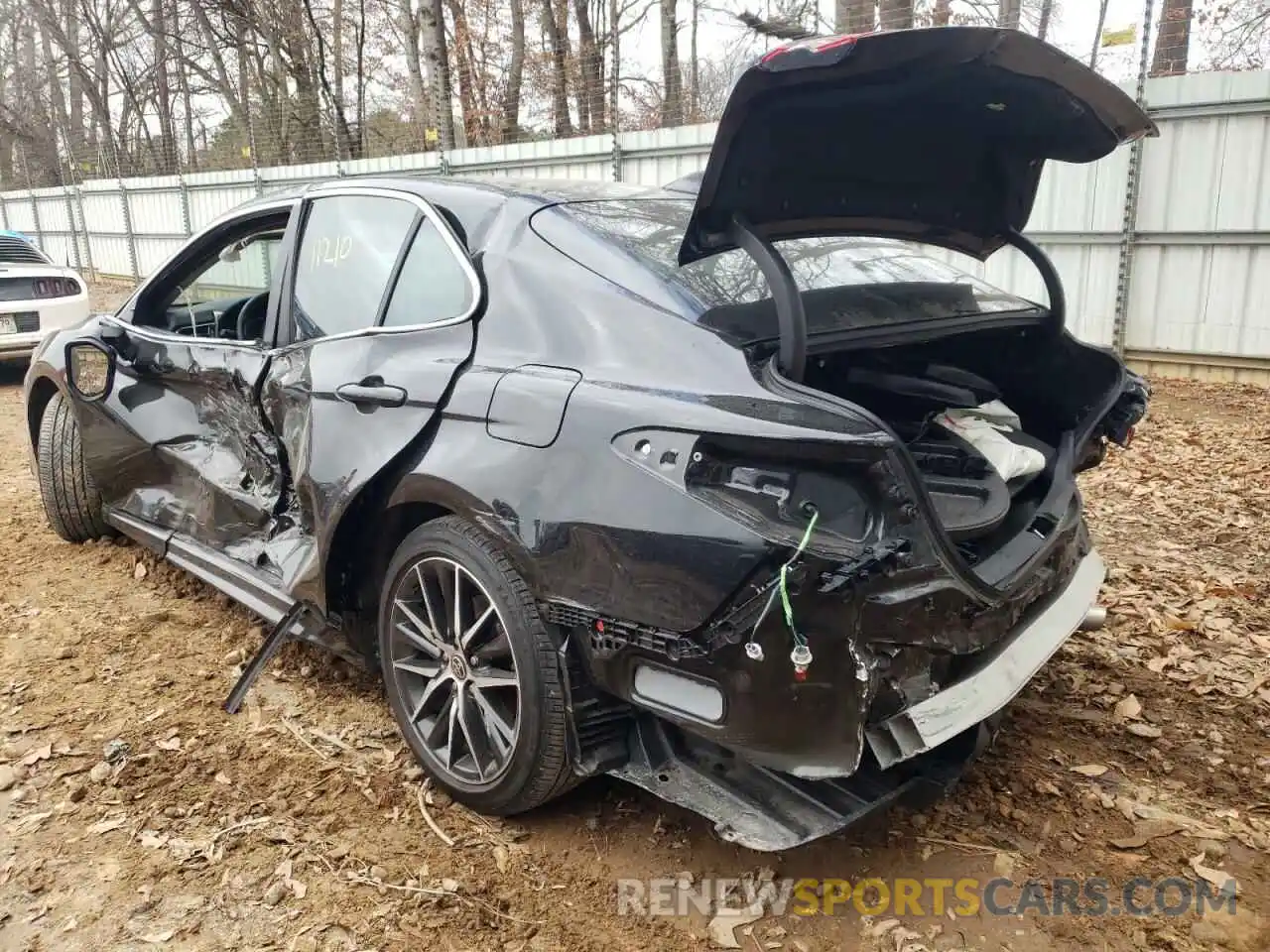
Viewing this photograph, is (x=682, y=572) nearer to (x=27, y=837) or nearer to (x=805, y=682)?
(x=805, y=682)

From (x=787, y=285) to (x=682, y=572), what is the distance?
2.39 feet

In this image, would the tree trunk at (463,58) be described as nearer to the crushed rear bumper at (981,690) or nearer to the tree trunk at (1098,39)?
the tree trunk at (1098,39)

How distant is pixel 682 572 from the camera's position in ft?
6.74

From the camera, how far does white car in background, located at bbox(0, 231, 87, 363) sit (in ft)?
30.6

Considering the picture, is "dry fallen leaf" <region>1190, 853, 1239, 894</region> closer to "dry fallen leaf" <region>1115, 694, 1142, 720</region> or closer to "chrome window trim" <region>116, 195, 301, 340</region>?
"dry fallen leaf" <region>1115, 694, 1142, 720</region>

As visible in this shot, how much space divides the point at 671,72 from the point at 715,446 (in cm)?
1480

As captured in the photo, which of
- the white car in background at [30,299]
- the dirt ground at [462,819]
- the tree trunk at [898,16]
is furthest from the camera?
the tree trunk at [898,16]

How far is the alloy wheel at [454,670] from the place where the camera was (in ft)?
8.33

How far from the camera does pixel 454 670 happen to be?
2658 millimetres

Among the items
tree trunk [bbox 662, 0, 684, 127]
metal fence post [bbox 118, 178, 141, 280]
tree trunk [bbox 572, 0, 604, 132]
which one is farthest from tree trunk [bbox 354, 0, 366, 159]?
tree trunk [bbox 662, 0, 684, 127]

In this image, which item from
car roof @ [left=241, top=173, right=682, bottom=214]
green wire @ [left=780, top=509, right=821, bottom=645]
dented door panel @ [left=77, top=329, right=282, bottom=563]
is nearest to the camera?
green wire @ [left=780, top=509, right=821, bottom=645]

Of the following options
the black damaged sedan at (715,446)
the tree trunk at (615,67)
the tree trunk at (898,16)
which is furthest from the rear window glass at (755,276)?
the tree trunk at (615,67)

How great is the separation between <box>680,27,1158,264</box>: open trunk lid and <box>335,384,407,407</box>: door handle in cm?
88

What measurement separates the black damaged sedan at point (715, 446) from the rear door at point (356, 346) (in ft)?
0.04
